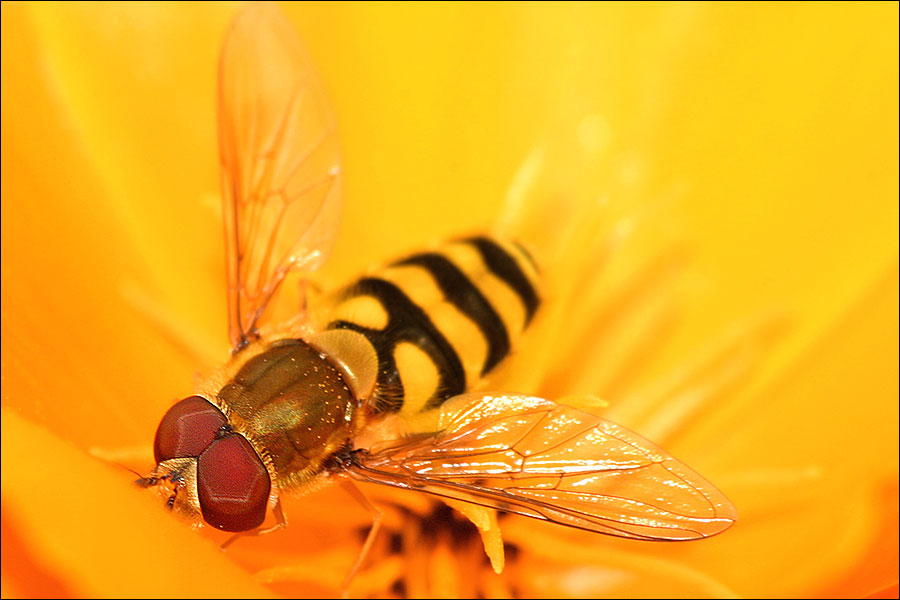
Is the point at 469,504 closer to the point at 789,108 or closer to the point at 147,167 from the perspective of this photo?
the point at 147,167

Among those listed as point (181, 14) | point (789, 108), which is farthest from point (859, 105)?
point (181, 14)

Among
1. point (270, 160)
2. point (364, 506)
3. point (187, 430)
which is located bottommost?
point (364, 506)

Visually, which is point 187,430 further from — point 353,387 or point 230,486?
point 353,387

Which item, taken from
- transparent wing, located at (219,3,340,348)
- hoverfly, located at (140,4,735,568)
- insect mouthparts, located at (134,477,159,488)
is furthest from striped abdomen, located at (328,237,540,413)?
insect mouthparts, located at (134,477,159,488)

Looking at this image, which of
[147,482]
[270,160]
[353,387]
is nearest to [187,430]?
[147,482]

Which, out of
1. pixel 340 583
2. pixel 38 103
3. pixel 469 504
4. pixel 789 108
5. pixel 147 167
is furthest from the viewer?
pixel 789 108

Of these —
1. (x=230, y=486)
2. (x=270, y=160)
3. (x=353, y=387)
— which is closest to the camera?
(x=230, y=486)

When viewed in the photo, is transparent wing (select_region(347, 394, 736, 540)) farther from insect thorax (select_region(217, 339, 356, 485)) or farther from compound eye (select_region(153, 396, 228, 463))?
compound eye (select_region(153, 396, 228, 463))
